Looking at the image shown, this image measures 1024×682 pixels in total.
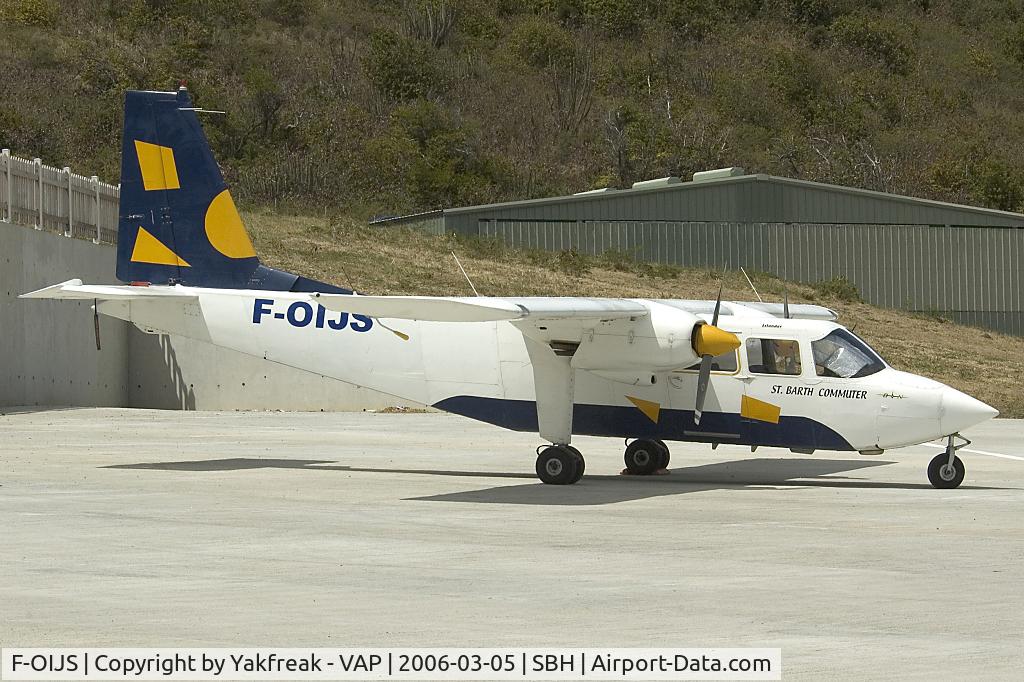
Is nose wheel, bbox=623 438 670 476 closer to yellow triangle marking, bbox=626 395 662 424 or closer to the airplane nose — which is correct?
yellow triangle marking, bbox=626 395 662 424

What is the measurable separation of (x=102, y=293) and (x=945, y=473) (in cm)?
1181

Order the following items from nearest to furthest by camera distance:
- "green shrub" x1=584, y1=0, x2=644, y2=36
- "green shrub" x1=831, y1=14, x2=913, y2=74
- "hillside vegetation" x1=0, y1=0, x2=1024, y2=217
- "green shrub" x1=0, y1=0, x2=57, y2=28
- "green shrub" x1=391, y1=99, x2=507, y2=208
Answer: "green shrub" x1=391, y1=99, x2=507, y2=208 < "hillside vegetation" x1=0, y1=0, x2=1024, y2=217 < "green shrub" x1=0, y1=0, x2=57, y2=28 < "green shrub" x1=584, y1=0, x2=644, y2=36 < "green shrub" x1=831, y1=14, x2=913, y2=74

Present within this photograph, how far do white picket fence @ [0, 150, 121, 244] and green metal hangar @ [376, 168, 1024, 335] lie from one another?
18.1 metres

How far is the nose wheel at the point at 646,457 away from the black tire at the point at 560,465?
1.74 meters

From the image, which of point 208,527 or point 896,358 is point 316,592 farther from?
point 896,358

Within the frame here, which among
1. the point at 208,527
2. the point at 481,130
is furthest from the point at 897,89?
the point at 208,527

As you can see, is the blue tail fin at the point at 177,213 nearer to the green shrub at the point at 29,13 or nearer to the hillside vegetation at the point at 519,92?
the hillside vegetation at the point at 519,92

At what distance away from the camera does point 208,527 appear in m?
13.3

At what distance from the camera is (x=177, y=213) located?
20.8 metres

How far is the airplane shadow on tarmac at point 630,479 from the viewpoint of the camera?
1680cm

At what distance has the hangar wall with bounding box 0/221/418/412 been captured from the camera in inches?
1216

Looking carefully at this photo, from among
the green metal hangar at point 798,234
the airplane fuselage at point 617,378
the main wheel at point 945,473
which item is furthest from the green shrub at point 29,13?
the main wheel at point 945,473
